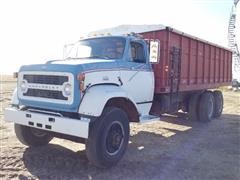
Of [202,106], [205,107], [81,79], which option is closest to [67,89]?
[81,79]

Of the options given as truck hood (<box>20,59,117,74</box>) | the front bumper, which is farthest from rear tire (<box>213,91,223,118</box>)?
the front bumper

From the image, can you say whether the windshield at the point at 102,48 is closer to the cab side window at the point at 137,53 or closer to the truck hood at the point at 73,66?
the cab side window at the point at 137,53

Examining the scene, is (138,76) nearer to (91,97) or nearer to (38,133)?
(91,97)

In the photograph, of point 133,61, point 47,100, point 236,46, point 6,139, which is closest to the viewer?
point 47,100

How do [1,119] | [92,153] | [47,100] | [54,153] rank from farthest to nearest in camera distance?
[1,119] < [54,153] < [47,100] < [92,153]

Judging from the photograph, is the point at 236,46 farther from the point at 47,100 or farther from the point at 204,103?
the point at 47,100

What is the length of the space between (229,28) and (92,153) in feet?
127

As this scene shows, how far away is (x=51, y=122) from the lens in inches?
236

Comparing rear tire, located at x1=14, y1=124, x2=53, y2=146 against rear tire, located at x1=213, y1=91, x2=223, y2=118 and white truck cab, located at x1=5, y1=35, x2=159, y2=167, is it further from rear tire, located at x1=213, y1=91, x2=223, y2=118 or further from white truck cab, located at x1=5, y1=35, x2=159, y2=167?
rear tire, located at x1=213, y1=91, x2=223, y2=118

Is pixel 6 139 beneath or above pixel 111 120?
beneath

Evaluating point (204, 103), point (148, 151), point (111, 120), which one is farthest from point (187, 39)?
point (111, 120)

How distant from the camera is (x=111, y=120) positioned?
247 inches

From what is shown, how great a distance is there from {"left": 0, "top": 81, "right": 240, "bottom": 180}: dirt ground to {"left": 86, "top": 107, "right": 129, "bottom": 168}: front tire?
0.76 feet

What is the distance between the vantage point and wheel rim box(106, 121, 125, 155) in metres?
6.29
